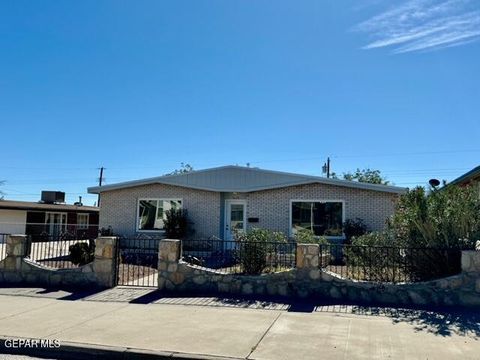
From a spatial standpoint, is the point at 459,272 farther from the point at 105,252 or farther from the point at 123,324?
the point at 105,252

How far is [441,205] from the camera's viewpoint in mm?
9281

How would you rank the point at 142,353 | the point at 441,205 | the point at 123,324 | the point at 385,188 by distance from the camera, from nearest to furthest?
the point at 142,353 < the point at 123,324 < the point at 441,205 < the point at 385,188

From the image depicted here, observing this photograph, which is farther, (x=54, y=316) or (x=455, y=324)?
(x=54, y=316)

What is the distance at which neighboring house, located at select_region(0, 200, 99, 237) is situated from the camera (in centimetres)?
3142

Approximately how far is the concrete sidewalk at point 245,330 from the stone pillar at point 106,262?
4.87 feet

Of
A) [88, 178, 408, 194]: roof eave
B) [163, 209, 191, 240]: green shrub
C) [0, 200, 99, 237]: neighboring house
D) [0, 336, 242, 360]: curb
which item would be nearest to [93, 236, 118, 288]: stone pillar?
[0, 336, 242, 360]: curb

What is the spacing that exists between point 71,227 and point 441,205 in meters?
30.9

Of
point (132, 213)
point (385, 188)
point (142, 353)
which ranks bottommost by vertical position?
point (142, 353)

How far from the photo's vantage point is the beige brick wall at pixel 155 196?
19.4 metres

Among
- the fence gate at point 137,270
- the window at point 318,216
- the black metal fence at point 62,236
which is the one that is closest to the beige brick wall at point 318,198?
the window at point 318,216

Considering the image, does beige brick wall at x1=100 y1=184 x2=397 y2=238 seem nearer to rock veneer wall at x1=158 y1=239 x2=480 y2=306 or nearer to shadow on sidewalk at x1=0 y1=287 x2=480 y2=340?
rock veneer wall at x1=158 y1=239 x2=480 y2=306

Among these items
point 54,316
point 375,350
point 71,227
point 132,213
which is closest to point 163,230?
point 132,213

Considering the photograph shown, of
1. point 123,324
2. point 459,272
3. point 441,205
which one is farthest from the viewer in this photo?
point 441,205

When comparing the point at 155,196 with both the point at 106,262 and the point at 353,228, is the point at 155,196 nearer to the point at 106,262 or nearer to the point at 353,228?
the point at 353,228
